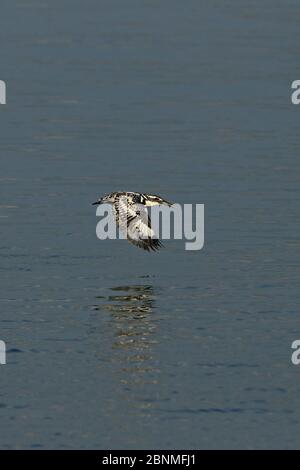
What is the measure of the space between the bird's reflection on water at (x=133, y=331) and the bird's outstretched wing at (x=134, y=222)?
1.60 m

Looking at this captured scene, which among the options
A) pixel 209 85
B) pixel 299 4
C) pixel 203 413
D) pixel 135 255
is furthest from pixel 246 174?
pixel 299 4

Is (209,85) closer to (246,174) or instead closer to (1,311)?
(246,174)

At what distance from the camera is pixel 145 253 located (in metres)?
22.6

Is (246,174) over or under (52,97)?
under

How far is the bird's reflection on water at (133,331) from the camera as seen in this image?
16531 mm

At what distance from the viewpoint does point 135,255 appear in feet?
73.8

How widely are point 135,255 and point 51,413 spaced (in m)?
7.48

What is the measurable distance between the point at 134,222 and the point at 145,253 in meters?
0.71

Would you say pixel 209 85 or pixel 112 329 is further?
pixel 209 85

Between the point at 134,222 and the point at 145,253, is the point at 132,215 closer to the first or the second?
the point at 134,222

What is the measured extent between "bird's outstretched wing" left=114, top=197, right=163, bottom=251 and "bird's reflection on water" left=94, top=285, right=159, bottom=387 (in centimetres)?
160
